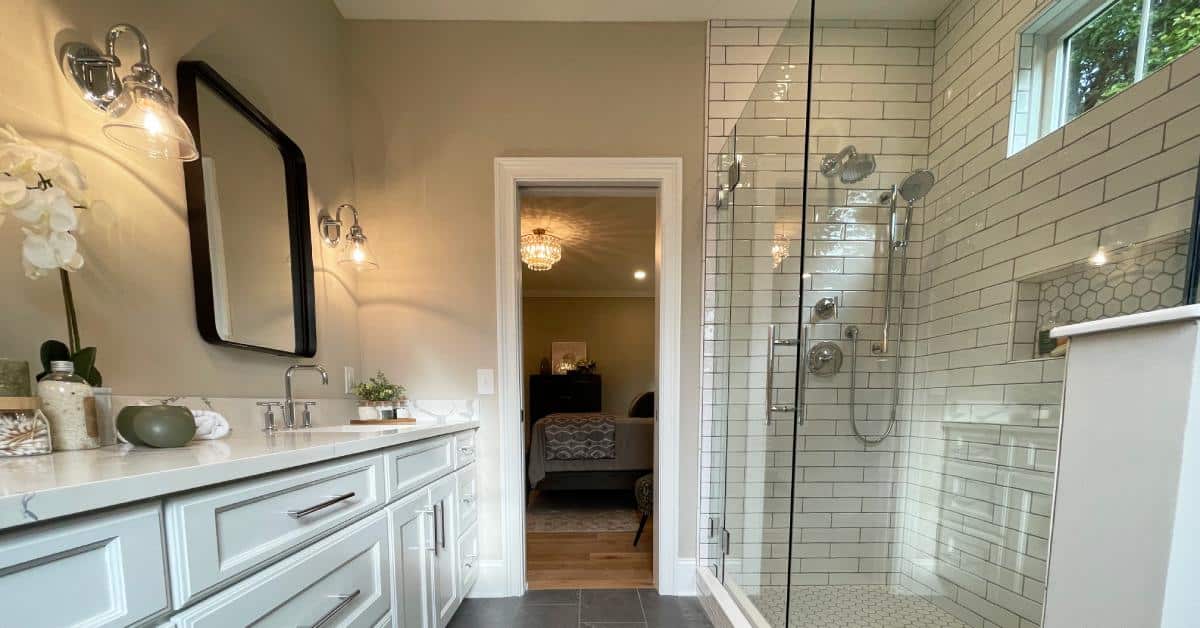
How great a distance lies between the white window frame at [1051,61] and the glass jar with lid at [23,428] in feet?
9.07

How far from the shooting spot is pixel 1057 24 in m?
1.38

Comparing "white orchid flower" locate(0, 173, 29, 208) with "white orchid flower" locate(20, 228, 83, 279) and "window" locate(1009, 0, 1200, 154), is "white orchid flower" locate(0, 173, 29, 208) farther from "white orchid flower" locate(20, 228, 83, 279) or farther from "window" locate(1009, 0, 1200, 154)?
"window" locate(1009, 0, 1200, 154)

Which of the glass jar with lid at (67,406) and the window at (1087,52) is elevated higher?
the window at (1087,52)

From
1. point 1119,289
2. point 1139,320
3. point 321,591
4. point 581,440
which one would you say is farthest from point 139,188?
point 581,440

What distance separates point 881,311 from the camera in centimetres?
178

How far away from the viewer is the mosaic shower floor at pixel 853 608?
1.52 metres

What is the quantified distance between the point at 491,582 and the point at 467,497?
52 cm

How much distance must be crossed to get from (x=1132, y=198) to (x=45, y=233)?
100 inches

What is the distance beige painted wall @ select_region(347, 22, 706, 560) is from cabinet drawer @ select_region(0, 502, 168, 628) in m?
1.37

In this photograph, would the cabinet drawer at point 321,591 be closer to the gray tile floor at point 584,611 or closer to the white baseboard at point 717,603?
the gray tile floor at point 584,611

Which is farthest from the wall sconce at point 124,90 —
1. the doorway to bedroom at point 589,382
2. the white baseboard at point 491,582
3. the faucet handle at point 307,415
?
the white baseboard at point 491,582

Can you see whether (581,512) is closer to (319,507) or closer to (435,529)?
(435,529)

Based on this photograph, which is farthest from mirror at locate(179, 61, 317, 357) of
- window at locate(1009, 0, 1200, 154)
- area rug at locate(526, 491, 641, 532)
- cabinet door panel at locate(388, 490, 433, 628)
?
window at locate(1009, 0, 1200, 154)

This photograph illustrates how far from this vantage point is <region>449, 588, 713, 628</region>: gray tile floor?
5.44ft
